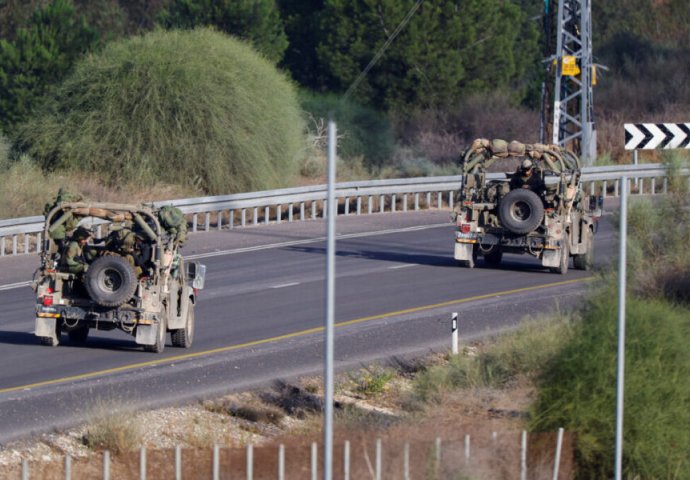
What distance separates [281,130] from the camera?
109 feet

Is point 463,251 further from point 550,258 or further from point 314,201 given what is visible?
point 314,201

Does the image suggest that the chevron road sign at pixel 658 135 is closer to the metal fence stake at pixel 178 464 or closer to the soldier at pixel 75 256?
the soldier at pixel 75 256

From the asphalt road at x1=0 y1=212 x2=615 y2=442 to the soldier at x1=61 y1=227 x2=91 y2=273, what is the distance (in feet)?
3.28

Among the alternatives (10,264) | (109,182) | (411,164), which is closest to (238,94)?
(109,182)

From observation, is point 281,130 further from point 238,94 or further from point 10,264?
point 10,264

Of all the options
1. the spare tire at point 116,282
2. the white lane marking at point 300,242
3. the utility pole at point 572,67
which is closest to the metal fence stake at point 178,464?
the spare tire at point 116,282

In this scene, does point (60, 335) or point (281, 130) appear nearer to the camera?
point (60, 335)

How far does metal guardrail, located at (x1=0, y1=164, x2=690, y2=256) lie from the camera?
80.4 ft

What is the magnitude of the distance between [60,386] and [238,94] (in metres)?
19.7

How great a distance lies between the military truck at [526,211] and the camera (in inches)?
828

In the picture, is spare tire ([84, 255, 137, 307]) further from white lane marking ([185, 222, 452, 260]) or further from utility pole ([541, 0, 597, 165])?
utility pole ([541, 0, 597, 165])

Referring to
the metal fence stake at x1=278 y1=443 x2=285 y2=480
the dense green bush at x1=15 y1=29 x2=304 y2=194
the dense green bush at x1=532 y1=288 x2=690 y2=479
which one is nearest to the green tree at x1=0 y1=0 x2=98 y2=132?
the dense green bush at x1=15 y1=29 x2=304 y2=194

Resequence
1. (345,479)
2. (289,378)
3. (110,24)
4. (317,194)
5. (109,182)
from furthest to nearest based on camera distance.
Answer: (110,24)
(109,182)
(317,194)
(289,378)
(345,479)

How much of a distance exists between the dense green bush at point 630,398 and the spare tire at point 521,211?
32.9 feet
